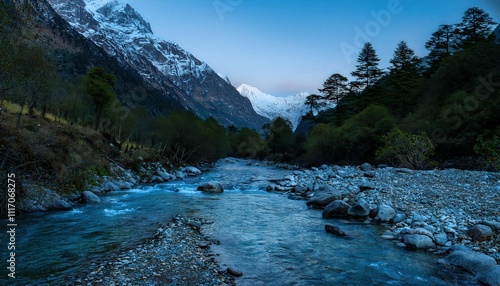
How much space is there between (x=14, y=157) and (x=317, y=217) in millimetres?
15638

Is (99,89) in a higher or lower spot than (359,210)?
higher

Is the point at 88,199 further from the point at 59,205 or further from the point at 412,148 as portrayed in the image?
the point at 412,148

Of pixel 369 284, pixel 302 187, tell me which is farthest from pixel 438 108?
pixel 369 284

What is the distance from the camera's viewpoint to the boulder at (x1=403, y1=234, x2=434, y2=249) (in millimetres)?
9775

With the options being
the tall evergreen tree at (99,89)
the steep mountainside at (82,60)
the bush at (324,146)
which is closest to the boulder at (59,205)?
the tall evergreen tree at (99,89)

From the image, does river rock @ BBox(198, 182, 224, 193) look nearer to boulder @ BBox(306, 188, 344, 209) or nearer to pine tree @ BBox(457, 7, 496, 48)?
boulder @ BBox(306, 188, 344, 209)

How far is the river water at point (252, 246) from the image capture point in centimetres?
756

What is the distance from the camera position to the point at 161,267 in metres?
7.61

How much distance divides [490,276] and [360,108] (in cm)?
6214

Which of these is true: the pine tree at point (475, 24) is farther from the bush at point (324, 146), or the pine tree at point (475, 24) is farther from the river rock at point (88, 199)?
the river rock at point (88, 199)

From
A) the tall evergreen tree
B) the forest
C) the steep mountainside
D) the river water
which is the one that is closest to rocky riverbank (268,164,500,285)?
the river water

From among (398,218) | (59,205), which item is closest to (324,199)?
(398,218)

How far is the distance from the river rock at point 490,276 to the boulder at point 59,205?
662 inches

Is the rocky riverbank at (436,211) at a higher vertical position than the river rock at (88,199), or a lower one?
higher
